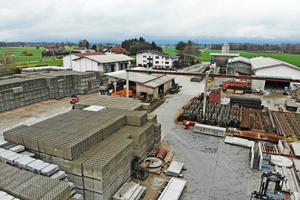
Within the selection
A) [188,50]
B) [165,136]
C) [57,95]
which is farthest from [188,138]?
[188,50]

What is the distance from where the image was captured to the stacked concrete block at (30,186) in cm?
756

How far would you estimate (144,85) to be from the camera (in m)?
29.9

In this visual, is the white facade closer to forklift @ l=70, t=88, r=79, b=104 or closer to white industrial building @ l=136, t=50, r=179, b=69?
white industrial building @ l=136, t=50, r=179, b=69

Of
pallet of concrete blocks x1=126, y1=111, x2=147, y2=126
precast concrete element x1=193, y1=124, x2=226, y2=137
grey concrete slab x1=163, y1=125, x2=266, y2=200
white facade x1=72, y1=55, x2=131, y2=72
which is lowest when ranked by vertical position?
grey concrete slab x1=163, y1=125, x2=266, y2=200

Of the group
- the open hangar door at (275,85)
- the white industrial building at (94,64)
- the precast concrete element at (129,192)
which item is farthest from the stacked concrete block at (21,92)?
the open hangar door at (275,85)

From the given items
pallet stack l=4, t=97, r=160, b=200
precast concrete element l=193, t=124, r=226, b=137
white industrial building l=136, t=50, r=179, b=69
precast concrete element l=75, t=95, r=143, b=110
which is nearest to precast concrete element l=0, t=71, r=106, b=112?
precast concrete element l=75, t=95, r=143, b=110

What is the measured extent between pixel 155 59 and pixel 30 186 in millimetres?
57478

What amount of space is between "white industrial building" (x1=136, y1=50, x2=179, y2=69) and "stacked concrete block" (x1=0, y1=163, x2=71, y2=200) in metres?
55.7

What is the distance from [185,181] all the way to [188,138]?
641 centimetres

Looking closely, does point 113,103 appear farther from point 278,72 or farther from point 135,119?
point 278,72

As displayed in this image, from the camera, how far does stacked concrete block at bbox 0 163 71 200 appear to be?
7.56 meters

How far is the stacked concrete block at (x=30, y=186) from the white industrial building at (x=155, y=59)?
55.7 metres

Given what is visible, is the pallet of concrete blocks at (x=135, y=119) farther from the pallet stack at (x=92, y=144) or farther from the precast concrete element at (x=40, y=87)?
the precast concrete element at (x=40, y=87)

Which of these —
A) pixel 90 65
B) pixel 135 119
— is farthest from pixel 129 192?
pixel 90 65
